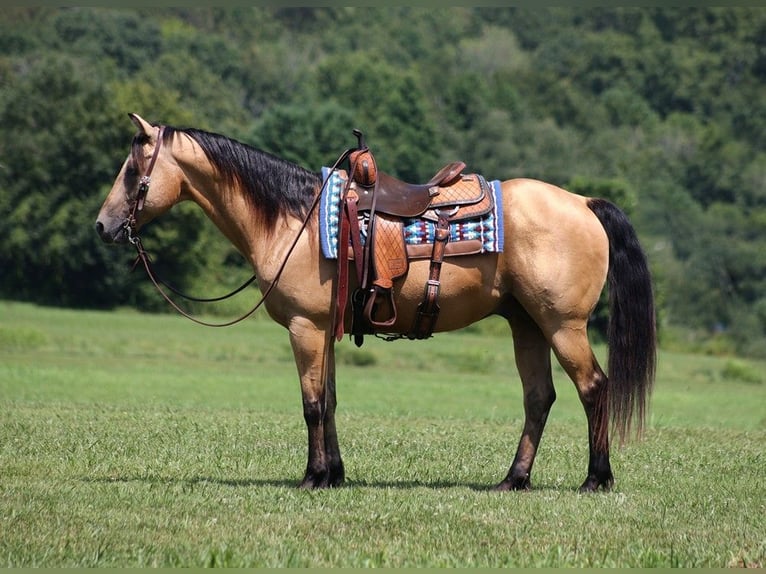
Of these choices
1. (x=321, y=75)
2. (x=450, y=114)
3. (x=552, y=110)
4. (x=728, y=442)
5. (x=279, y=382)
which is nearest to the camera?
(x=728, y=442)

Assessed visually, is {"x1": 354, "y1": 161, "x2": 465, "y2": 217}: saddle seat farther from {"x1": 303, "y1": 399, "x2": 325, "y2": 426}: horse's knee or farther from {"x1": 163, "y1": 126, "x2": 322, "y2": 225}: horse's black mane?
{"x1": 303, "y1": 399, "x2": 325, "y2": 426}: horse's knee

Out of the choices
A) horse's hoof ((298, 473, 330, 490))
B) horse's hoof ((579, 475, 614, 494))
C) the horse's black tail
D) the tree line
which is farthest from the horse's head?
the tree line

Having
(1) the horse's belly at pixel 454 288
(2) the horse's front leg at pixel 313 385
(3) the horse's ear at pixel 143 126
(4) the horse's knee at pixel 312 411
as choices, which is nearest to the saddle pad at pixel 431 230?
(1) the horse's belly at pixel 454 288

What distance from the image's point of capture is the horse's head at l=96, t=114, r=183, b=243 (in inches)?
448

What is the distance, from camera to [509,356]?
1758 inches

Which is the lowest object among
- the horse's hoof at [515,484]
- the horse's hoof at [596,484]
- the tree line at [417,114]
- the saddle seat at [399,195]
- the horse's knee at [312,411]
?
the horse's hoof at [515,484]

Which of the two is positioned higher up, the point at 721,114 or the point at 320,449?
the point at 721,114

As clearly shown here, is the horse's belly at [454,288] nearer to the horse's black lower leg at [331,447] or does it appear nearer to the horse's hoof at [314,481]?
the horse's black lower leg at [331,447]

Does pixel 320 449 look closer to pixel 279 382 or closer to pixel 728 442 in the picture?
pixel 728 442

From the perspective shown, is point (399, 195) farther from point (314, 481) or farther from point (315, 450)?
point (314, 481)

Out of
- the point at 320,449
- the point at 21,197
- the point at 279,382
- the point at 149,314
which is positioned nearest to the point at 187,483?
the point at 320,449

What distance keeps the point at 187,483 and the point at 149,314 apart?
45823 mm

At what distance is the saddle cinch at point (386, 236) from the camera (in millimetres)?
11117

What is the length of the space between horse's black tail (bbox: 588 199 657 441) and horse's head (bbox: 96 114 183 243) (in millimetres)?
3554
